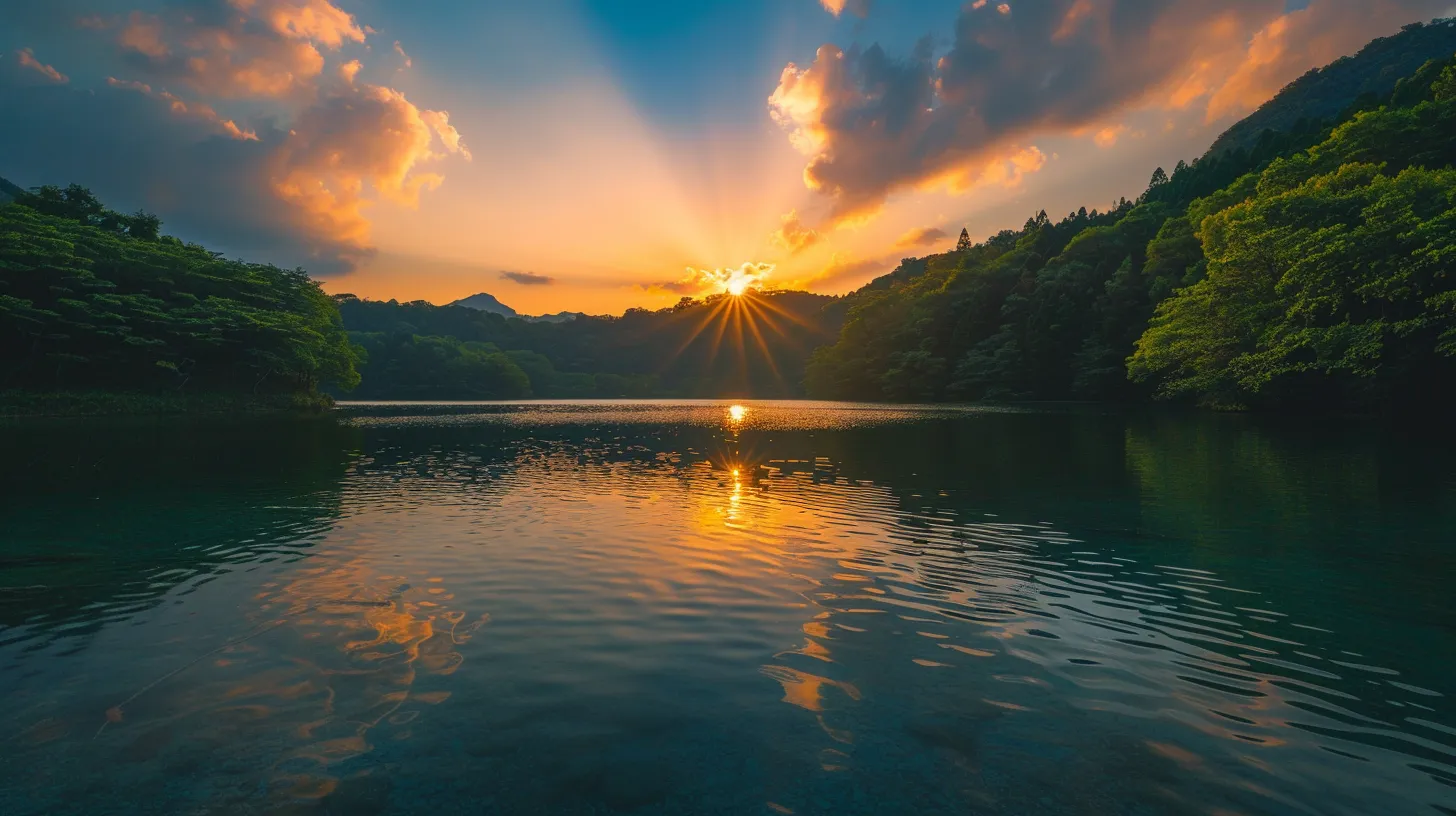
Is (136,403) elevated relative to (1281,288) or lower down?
lower down

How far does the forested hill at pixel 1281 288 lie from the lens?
42875 millimetres

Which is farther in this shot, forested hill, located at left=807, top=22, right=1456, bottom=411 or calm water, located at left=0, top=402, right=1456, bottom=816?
forested hill, located at left=807, top=22, right=1456, bottom=411

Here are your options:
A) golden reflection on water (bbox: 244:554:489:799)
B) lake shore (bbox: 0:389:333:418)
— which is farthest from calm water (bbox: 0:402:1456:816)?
lake shore (bbox: 0:389:333:418)

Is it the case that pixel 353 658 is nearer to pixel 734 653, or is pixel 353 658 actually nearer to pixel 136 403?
pixel 734 653

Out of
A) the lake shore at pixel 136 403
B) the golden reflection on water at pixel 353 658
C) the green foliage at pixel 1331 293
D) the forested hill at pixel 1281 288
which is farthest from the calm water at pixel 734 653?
the lake shore at pixel 136 403

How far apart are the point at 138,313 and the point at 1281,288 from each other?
106573mm

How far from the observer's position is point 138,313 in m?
69.5

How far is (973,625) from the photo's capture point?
1045 cm

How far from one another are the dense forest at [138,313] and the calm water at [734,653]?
6178 centimetres

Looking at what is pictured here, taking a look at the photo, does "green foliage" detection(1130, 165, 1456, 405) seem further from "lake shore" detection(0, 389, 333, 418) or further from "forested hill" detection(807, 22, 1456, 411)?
"lake shore" detection(0, 389, 333, 418)

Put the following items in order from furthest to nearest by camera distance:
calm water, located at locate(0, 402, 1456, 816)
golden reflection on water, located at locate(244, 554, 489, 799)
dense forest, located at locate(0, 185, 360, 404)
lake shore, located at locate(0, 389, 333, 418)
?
dense forest, located at locate(0, 185, 360, 404), lake shore, located at locate(0, 389, 333, 418), golden reflection on water, located at locate(244, 554, 489, 799), calm water, located at locate(0, 402, 1456, 816)

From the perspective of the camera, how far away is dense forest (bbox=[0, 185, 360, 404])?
6419 cm

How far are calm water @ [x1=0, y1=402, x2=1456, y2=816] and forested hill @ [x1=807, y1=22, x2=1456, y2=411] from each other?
30.7 m

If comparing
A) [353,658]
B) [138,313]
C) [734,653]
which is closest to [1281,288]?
[734,653]
